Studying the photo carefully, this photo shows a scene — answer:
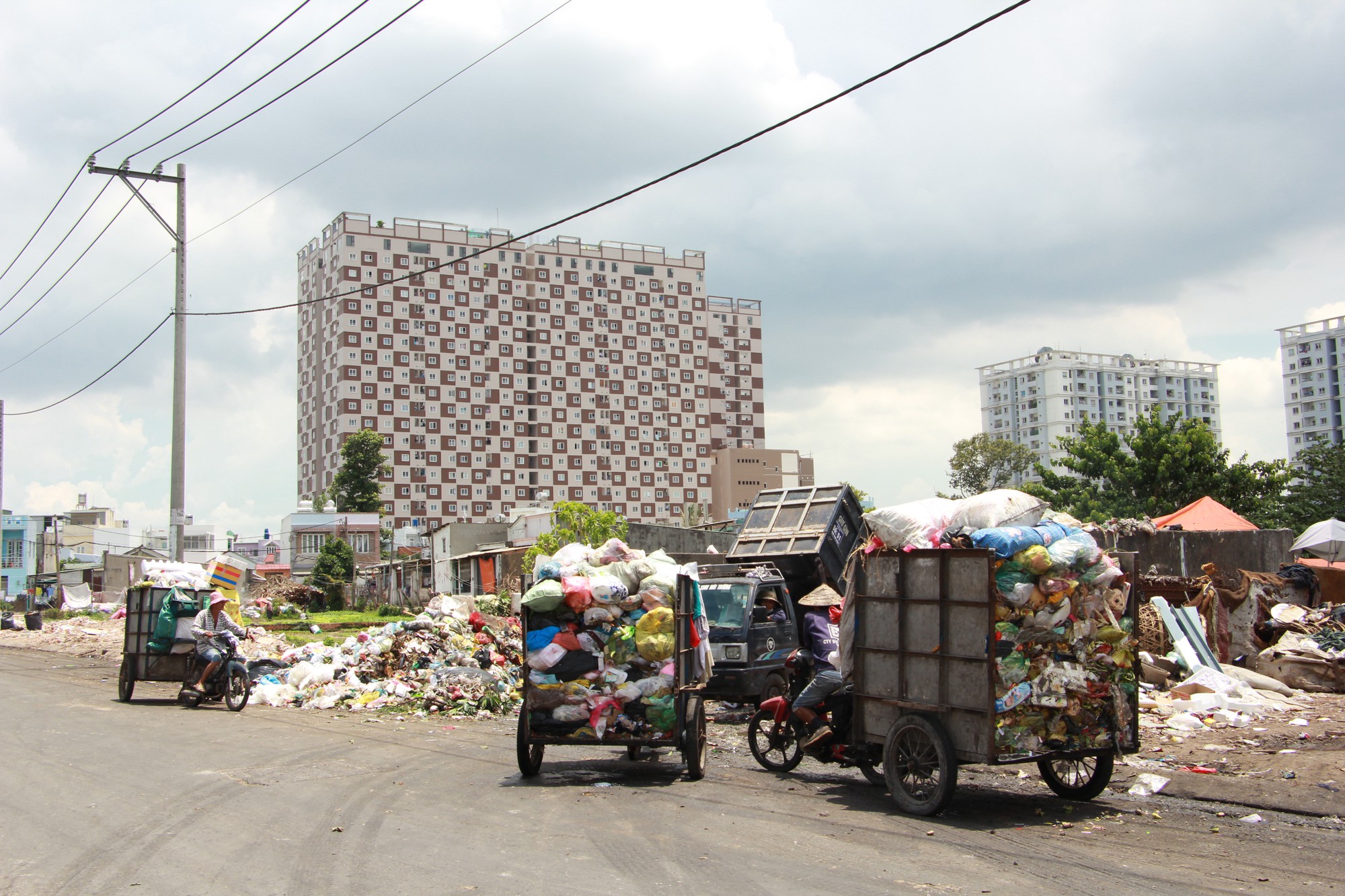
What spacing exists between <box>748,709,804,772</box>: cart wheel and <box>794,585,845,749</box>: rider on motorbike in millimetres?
305

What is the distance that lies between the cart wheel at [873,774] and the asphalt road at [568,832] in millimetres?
212

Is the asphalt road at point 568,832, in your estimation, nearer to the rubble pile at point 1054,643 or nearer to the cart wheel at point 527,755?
the cart wheel at point 527,755

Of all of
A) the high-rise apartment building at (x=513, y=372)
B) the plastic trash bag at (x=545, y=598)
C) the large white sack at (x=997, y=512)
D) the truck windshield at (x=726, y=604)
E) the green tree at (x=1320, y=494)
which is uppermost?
the high-rise apartment building at (x=513, y=372)

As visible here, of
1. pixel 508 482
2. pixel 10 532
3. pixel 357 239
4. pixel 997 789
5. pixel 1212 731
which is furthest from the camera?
pixel 508 482

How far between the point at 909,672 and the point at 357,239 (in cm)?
12109

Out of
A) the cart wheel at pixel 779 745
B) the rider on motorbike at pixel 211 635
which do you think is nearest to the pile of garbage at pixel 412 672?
the rider on motorbike at pixel 211 635

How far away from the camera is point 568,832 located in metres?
7.12

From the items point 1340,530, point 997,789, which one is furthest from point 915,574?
point 1340,530

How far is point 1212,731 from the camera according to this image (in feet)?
38.1

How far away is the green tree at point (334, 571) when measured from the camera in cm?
6569

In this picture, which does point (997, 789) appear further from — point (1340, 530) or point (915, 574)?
point (1340, 530)

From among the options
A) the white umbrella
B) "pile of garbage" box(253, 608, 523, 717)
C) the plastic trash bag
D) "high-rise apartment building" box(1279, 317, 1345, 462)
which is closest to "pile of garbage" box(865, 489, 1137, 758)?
the plastic trash bag

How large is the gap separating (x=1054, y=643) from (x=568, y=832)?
12.8ft

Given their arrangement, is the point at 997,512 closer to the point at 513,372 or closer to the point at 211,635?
the point at 211,635
